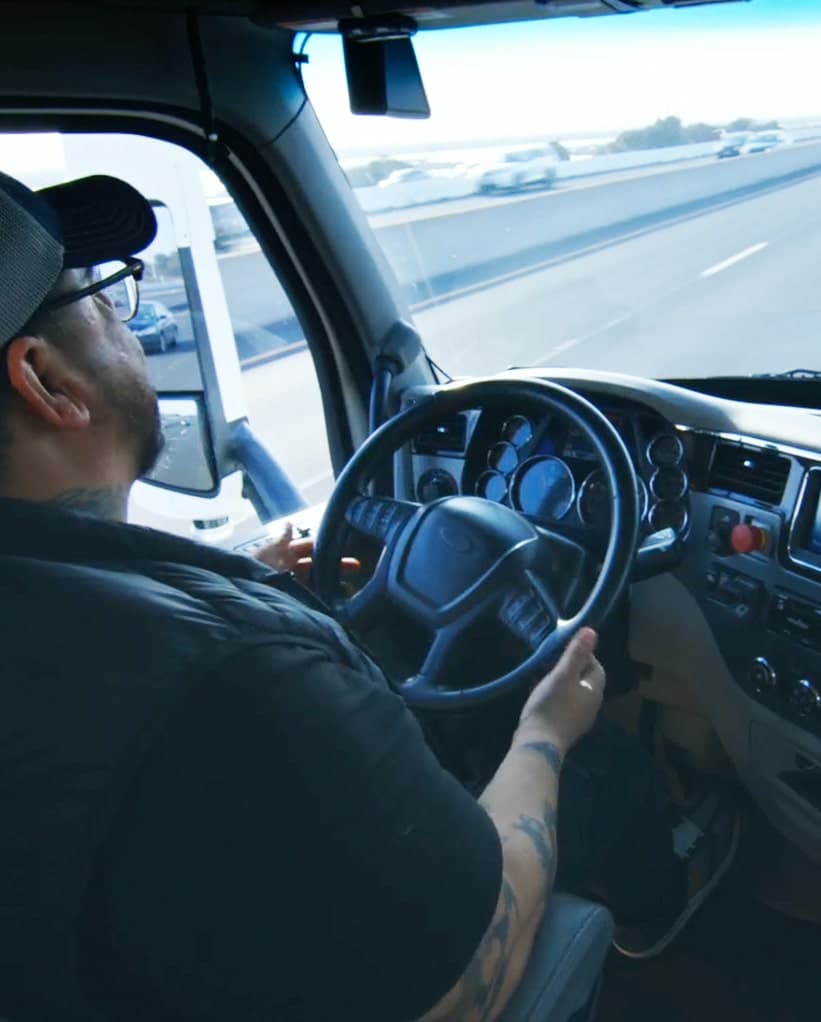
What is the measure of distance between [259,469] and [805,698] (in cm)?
190

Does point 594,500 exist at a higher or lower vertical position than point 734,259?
lower

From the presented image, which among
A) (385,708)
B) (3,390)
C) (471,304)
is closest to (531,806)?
(385,708)

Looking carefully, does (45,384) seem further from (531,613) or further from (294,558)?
(294,558)

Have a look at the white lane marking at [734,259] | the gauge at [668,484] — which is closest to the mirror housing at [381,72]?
the white lane marking at [734,259]

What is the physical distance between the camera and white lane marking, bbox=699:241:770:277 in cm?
286

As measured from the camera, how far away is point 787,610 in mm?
2090

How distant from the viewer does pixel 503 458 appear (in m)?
2.49

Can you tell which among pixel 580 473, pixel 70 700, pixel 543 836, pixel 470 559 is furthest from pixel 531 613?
pixel 70 700

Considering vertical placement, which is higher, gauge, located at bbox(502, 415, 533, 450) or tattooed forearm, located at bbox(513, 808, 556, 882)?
gauge, located at bbox(502, 415, 533, 450)

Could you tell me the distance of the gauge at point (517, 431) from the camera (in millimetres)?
2439

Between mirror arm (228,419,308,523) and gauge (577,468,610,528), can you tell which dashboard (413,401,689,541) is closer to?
gauge (577,468,610,528)

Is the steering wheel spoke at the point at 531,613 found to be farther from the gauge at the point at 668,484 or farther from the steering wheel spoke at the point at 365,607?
the gauge at the point at 668,484

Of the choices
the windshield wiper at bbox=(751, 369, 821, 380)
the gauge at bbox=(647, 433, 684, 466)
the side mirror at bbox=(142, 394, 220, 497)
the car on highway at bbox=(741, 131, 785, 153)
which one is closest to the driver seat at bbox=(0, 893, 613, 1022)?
the gauge at bbox=(647, 433, 684, 466)

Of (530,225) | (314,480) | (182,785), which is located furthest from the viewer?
(314,480)
